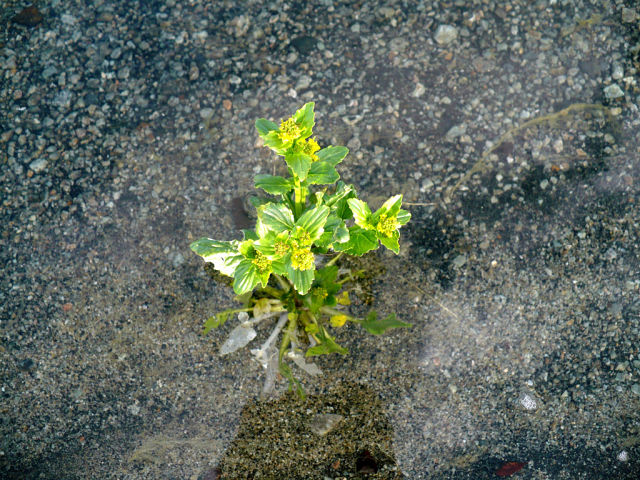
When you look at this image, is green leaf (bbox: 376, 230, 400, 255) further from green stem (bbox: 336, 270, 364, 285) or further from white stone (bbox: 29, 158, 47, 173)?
white stone (bbox: 29, 158, 47, 173)

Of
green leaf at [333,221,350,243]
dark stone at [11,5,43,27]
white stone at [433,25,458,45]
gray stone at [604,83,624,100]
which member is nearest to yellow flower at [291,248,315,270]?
green leaf at [333,221,350,243]

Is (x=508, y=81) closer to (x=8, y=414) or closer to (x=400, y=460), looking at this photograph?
(x=400, y=460)

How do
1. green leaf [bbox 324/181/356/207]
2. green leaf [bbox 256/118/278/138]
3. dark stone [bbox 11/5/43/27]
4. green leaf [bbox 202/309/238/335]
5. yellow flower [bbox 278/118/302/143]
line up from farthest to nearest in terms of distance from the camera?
dark stone [bbox 11/5/43/27], green leaf [bbox 202/309/238/335], green leaf [bbox 324/181/356/207], green leaf [bbox 256/118/278/138], yellow flower [bbox 278/118/302/143]

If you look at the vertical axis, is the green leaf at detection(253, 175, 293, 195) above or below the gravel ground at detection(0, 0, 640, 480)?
above

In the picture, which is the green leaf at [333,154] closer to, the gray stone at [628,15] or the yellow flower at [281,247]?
the yellow flower at [281,247]

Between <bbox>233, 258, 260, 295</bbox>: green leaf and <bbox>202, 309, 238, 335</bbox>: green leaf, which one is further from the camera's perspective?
<bbox>202, 309, 238, 335</bbox>: green leaf

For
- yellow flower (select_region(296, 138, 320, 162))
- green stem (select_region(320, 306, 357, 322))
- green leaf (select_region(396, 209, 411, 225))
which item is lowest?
green stem (select_region(320, 306, 357, 322))

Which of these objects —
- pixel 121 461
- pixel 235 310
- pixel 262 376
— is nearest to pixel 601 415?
pixel 262 376
